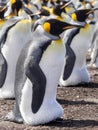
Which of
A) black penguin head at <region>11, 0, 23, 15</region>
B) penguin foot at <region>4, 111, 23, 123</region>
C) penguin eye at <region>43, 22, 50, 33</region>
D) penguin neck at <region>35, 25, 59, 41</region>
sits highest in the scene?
penguin eye at <region>43, 22, 50, 33</region>

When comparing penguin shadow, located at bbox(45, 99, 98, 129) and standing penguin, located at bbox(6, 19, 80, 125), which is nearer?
standing penguin, located at bbox(6, 19, 80, 125)

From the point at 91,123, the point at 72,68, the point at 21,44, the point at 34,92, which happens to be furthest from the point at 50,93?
the point at 72,68

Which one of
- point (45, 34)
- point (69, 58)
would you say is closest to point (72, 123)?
point (45, 34)

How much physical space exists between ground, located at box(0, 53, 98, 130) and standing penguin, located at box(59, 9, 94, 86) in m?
0.12

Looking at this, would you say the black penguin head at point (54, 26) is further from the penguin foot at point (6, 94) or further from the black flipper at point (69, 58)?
the black flipper at point (69, 58)

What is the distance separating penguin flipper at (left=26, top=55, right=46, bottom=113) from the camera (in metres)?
5.15

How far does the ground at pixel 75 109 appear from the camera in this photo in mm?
5367

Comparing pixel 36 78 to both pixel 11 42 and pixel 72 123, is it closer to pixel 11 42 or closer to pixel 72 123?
pixel 72 123

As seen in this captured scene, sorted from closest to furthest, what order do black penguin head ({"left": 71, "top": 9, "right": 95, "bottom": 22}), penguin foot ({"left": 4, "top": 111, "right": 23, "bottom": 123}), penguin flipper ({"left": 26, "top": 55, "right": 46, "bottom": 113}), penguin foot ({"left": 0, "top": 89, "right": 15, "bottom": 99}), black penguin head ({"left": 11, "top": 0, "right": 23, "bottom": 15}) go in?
penguin flipper ({"left": 26, "top": 55, "right": 46, "bottom": 113}), penguin foot ({"left": 4, "top": 111, "right": 23, "bottom": 123}), penguin foot ({"left": 0, "top": 89, "right": 15, "bottom": 99}), black penguin head ({"left": 71, "top": 9, "right": 95, "bottom": 22}), black penguin head ({"left": 11, "top": 0, "right": 23, "bottom": 15})

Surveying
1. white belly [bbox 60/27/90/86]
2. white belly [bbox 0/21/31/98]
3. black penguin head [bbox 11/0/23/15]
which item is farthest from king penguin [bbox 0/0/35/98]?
black penguin head [bbox 11/0/23/15]

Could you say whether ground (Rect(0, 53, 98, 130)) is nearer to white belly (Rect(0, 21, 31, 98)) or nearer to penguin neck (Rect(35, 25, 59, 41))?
white belly (Rect(0, 21, 31, 98))

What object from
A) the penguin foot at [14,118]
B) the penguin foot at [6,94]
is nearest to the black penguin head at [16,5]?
the penguin foot at [6,94]

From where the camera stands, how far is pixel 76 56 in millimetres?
7516

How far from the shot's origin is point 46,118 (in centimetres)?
537
